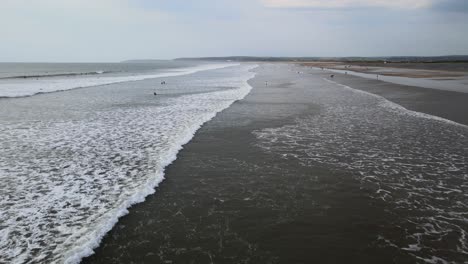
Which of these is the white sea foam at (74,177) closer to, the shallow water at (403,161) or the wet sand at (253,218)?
the wet sand at (253,218)

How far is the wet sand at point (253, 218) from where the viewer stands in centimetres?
615

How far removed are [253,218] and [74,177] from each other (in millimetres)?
6089

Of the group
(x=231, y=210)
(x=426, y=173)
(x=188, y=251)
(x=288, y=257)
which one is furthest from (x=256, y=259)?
(x=426, y=173)

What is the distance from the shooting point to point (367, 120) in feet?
61.9

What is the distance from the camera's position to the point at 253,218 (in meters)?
7.50

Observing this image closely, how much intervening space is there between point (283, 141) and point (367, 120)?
7479mm

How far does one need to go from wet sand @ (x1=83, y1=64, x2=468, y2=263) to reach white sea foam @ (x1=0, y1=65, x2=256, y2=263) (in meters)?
0.63

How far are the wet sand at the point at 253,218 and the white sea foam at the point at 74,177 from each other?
0.63 m

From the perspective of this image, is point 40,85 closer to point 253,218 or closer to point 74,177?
point 74,177

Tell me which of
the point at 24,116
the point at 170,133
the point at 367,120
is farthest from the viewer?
the point at 24,116

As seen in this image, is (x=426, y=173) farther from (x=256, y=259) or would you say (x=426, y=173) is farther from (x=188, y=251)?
(x=188, y=251)

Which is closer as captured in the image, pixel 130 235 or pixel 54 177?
pixel 130 235

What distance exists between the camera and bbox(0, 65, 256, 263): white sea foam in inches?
262

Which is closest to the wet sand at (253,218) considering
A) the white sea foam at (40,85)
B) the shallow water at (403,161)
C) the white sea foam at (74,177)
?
the shallow water at (403,161)
